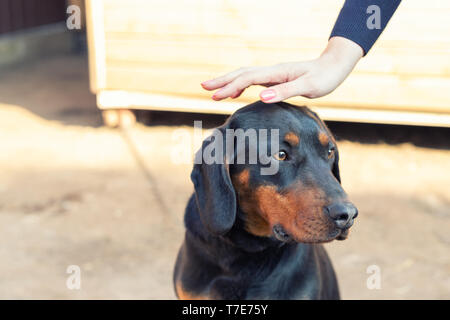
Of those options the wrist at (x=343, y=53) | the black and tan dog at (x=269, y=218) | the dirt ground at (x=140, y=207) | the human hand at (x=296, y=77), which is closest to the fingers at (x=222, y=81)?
the human hand at (x=296, y=77)

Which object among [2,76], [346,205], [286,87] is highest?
[286,87]

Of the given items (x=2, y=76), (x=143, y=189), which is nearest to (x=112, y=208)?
→ (x=143, y=189)

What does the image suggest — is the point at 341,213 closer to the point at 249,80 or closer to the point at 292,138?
the point at 292,138

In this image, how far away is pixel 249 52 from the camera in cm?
596

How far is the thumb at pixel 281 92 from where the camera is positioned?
206cm

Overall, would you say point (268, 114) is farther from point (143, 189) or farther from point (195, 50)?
point (195, 50)

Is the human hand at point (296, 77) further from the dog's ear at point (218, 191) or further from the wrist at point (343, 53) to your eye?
the dog's ear at point (218, 191)

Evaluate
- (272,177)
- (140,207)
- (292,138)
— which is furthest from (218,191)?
(140,207)

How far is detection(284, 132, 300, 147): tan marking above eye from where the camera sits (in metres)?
2.19

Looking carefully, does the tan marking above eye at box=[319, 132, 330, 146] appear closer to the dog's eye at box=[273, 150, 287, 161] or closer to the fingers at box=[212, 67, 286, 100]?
the dog's eye at box=[273, 150, 287, 161]

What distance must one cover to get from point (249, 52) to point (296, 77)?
3.88m

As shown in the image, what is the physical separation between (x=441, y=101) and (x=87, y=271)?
3631 mm

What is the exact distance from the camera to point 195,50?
20.0ft

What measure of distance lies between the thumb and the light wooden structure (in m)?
3.32
